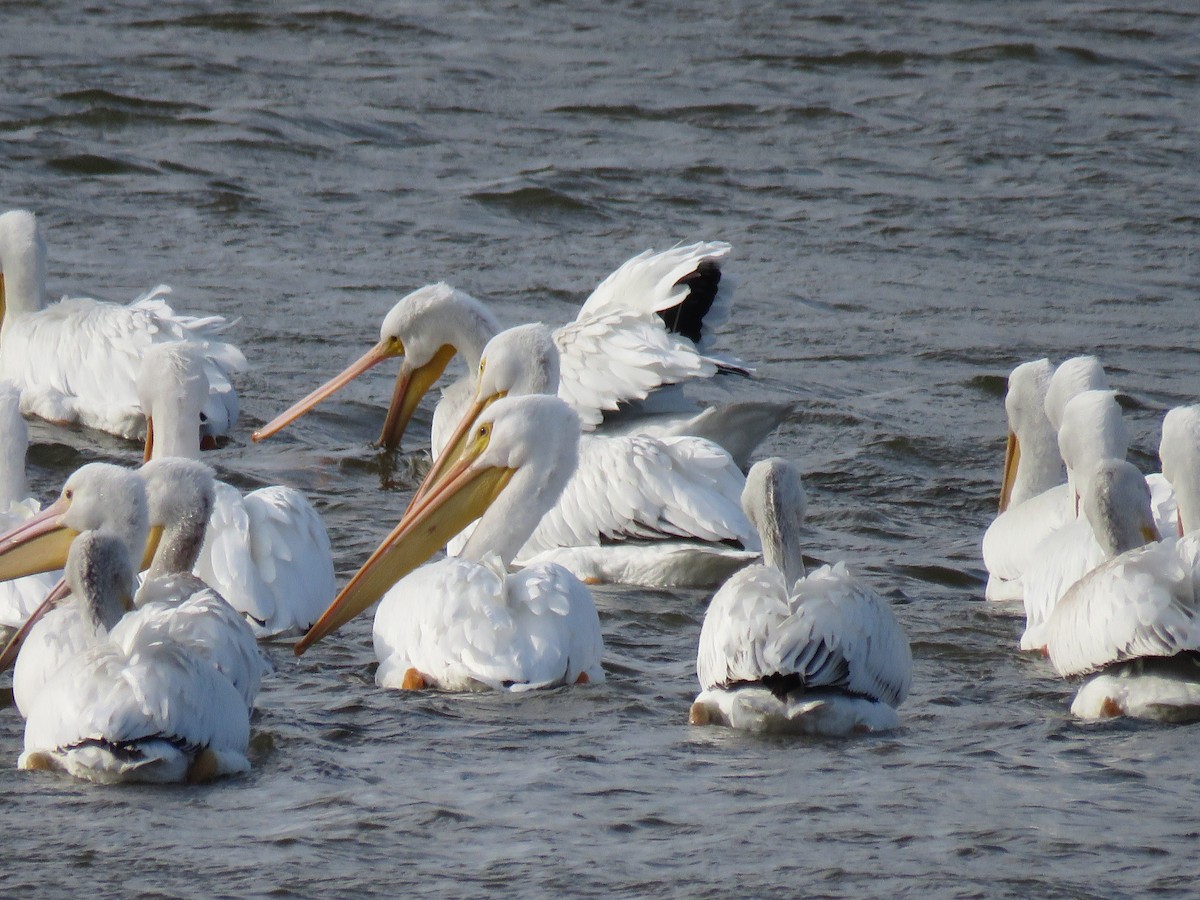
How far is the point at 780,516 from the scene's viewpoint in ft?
15.4

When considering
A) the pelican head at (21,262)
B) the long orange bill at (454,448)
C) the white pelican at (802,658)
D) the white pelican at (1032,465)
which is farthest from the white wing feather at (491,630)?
the pelican head at (21,262)

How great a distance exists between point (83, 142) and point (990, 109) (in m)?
5.25

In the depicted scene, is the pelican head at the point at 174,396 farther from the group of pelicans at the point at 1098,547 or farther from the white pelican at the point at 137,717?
the group of pelicans at the point at 1098,547

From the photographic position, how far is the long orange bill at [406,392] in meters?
7.33

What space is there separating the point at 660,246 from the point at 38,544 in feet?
18.1

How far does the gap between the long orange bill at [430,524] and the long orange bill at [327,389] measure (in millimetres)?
1729

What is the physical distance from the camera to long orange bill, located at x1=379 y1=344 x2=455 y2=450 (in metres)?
7.33

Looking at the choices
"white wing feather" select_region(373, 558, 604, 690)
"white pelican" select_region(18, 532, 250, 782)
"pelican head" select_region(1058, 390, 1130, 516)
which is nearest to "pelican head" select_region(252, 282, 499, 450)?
"pelican head" select_region(1058, 390, 1130, 516)

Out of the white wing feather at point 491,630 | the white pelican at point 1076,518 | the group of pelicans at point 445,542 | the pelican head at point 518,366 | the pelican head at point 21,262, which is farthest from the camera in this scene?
the pelican head at point 21,262

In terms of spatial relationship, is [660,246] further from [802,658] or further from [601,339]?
[802,658]

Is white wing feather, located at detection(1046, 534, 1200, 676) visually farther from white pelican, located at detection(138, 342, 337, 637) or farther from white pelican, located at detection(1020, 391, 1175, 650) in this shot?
white pelican, located at detection(138, 342, 337, 637)

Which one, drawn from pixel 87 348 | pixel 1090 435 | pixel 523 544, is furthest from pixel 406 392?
pixel 1090 435

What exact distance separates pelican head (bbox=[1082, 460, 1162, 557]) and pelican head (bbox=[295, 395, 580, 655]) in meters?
1.28

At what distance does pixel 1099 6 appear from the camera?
15500 mm
